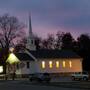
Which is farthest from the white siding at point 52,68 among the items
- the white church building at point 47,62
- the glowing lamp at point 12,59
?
the glowing lamp at point 12,59

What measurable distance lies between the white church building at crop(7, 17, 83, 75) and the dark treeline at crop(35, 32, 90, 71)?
19.8 feet

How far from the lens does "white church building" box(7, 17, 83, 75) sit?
351ft

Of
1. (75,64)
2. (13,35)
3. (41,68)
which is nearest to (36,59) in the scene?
(41,68)

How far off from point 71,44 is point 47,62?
115ft

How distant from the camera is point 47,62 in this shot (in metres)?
109

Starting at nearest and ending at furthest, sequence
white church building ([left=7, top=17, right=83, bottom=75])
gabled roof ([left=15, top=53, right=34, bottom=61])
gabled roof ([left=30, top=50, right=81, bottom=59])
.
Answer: white church building ([left=7, top=17, right=83, bottom=75])
gabled roof ([left=15, top=53, right=34, bottom=61])
gabled roof ([left=30, top=50, right=81, bottom=59])

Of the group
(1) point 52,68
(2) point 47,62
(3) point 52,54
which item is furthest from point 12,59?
(3) point 52,54

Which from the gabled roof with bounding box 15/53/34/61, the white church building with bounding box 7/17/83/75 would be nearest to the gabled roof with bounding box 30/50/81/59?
the white church building with bounding box 7/17/83/75

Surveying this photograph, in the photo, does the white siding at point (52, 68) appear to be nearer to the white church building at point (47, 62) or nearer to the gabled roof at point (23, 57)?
the white church building at point (47, 62)

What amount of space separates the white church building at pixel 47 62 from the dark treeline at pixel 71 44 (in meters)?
6.03

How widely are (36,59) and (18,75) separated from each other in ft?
21.0

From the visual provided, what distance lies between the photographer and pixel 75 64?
112 metres

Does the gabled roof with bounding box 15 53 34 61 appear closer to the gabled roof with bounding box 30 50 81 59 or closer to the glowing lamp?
the glowing lamp

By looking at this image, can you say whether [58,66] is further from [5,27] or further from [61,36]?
[61,36]
